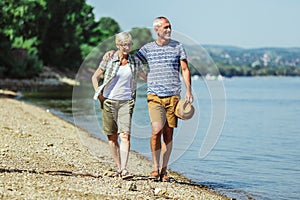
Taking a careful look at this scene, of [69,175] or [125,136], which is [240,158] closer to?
[125,136]

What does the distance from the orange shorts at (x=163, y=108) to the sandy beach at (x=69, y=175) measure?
0.93 m

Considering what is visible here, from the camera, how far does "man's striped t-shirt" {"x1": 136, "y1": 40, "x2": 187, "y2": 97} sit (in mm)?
9344

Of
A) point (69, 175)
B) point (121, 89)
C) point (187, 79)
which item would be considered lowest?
point (69, 175)

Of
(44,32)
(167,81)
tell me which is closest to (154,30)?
(167,81)

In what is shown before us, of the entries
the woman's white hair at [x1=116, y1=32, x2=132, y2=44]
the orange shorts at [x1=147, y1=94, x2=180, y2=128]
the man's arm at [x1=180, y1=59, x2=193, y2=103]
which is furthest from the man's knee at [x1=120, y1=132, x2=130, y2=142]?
the woman's white hair at [x1=116, y1=32, x2=132, y2=44]

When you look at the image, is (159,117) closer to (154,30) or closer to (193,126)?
(154,30)

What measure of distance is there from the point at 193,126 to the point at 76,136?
21.1ft

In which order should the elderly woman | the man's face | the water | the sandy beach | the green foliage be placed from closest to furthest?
the sandy beach
the man's face
the elderly woman
the water
the green foliage

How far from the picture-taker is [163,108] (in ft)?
31.2

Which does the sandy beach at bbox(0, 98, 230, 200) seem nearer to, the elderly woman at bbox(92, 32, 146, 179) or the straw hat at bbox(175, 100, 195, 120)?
the elderly woman at bbox(92, 32, 146, 179)

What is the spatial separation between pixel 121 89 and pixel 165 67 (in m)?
0.70

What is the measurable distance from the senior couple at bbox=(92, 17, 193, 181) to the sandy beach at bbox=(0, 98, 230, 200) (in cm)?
68

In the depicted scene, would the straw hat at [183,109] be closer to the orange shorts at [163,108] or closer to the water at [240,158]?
the orange shorts at [163,108]

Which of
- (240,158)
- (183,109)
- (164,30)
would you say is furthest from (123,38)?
(240,158)
